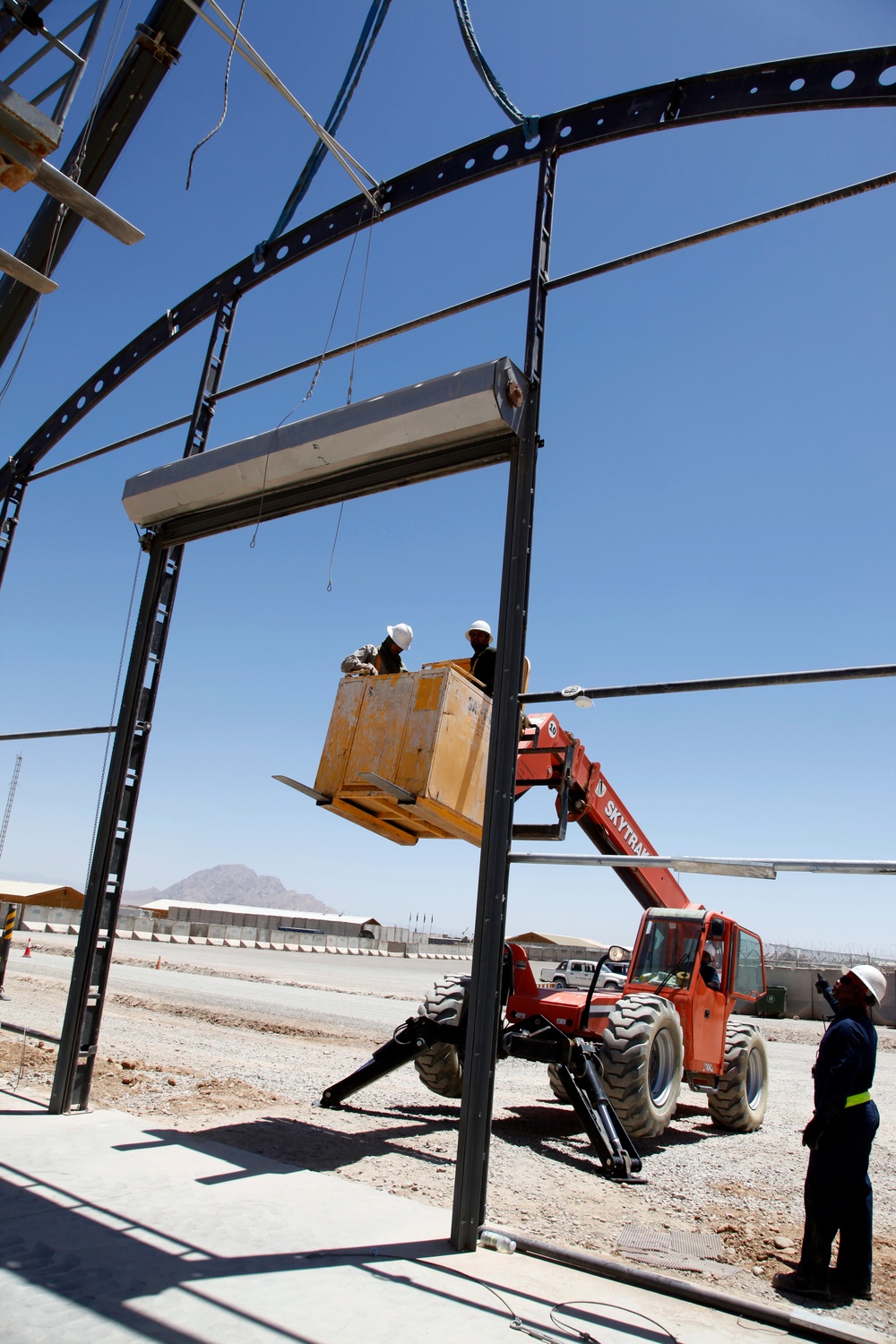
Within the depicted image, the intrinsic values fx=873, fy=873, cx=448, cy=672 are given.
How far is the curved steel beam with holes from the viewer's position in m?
5.11

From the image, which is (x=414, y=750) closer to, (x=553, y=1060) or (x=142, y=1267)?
(x=142, y=1267)

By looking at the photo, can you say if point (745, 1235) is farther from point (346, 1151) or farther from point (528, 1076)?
point (528, 1076)

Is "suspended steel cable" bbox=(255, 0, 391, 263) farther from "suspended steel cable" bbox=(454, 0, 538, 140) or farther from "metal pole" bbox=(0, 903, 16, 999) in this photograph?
"metal pole" bbox=(0, 903, 16, 999)

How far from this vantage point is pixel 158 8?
29.5 feet

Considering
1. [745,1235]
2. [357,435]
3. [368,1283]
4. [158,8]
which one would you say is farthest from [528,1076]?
[158,8]

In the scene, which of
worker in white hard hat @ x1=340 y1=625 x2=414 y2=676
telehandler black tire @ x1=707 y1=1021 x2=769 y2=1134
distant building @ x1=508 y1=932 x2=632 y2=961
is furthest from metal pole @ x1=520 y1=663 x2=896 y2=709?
distant building @ x1=508 y1=932 x2=632 y2=961

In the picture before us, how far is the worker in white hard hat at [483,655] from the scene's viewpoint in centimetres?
Answer: 711

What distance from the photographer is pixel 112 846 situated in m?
7.51

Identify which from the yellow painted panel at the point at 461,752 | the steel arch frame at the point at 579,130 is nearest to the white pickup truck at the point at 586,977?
the yellow painted panel at the point at 461,752

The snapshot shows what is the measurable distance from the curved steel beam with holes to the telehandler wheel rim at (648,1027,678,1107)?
7.81 meters

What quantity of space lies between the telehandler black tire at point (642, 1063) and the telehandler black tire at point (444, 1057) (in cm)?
149

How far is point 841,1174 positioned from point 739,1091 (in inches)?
224

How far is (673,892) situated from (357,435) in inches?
319

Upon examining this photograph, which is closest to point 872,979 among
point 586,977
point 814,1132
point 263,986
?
point 814,1132
